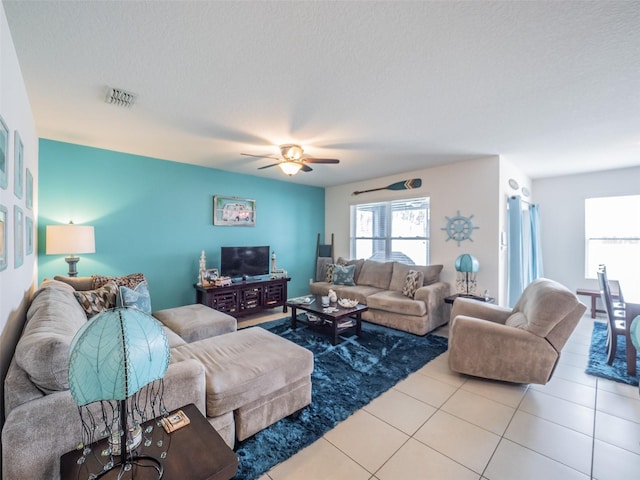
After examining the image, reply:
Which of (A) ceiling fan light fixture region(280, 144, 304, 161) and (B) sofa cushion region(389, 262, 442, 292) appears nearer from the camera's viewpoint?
(A) ceiling fan light fixture region(280, 144, 304, 161)

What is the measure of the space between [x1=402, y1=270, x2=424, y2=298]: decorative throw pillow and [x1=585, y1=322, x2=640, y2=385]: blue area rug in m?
1.89

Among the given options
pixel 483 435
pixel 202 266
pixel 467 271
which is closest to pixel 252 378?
pixel 483 435

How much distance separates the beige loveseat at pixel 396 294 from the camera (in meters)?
3.75

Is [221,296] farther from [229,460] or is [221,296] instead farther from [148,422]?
[229,460]

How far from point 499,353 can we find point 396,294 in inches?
73.6

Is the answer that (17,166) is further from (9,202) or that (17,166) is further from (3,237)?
(3,237)

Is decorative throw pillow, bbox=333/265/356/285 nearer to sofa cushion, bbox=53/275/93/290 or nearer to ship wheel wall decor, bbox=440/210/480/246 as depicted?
ship wheel wall decor, bbox=440/210/480/246

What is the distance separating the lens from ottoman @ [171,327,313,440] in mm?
1700

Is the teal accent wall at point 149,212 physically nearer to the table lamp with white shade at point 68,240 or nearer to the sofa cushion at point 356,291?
the table lamp with white shade at point 68,240

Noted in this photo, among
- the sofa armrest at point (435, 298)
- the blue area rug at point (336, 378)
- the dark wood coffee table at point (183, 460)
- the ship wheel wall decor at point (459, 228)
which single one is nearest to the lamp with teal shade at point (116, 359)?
the dark wood coffee table at point (183, 460)

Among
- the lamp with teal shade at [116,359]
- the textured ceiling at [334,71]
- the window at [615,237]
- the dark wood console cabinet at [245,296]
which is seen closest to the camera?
the lamp with teal shade at [116,359]

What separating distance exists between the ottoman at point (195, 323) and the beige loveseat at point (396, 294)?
2.09 meters

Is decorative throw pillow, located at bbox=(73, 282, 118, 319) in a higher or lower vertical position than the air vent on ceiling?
lower

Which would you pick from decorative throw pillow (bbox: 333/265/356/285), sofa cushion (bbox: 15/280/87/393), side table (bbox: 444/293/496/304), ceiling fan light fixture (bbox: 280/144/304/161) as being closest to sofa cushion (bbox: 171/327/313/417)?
sofa cushion (bbox: 15/280/87/393)
